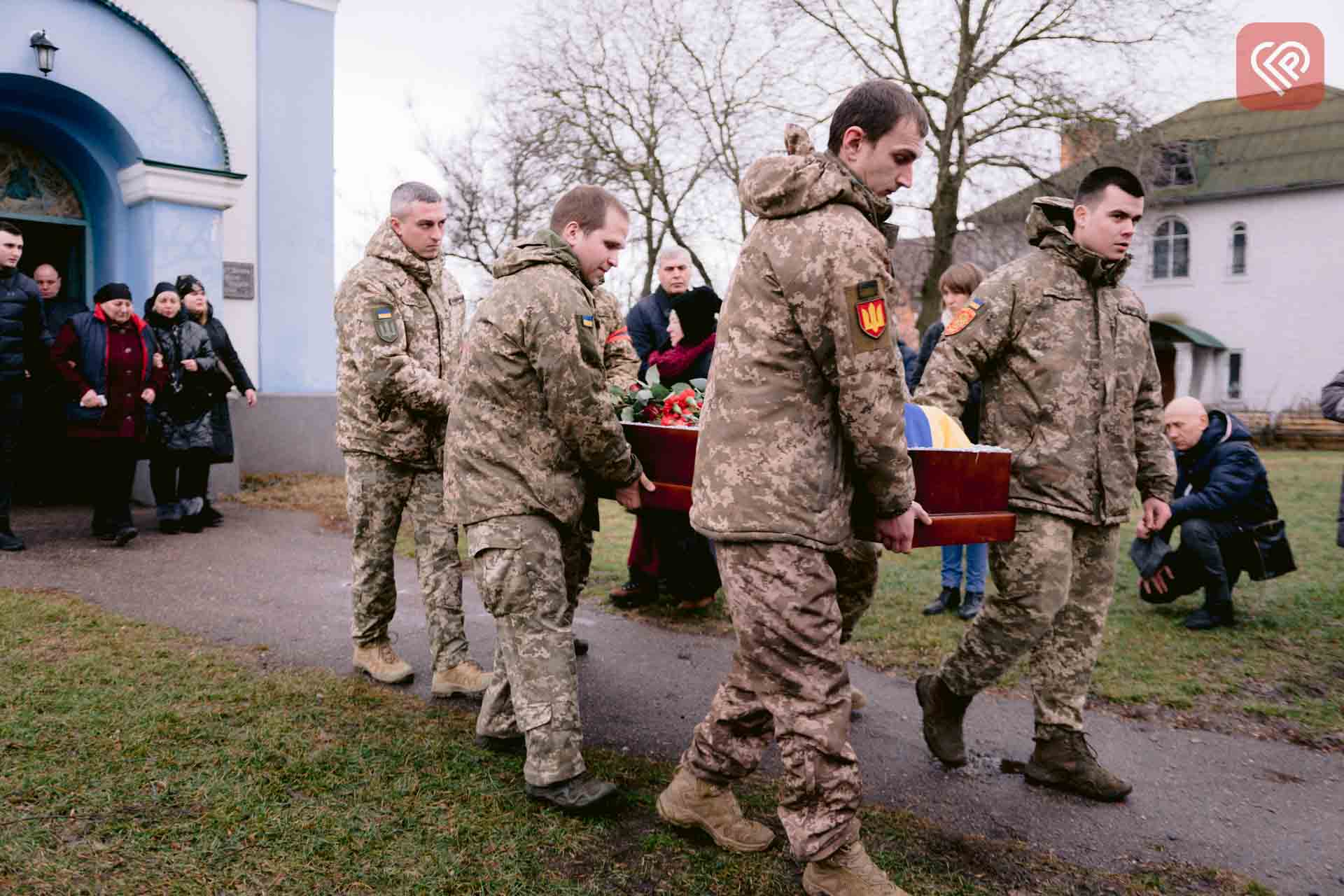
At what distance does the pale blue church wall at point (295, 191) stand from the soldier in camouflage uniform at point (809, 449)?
10139mm

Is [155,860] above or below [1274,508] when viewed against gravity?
below

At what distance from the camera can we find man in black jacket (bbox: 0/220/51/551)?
7824mm

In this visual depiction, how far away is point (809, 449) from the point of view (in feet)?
9.87

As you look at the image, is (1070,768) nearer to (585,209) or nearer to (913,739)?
(913,739)

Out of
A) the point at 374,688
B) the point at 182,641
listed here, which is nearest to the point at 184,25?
the point at 182,641

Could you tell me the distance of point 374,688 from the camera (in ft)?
16.0

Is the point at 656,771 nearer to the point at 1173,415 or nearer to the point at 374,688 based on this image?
the point at 374,688

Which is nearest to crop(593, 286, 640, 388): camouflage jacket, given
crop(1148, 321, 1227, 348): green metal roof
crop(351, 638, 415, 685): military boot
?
crop(351, 638, 415, 685): military boot

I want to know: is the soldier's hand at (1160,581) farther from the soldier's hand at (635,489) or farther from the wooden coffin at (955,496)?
the soldier's hand at (635,489)

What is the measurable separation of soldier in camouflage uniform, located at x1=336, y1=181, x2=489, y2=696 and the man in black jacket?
14.5 feet

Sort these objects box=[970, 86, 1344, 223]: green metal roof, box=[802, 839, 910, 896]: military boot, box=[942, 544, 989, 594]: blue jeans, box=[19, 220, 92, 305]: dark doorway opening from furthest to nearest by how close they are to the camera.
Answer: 1. box=[970, 86, 1344, 223]: green metal roof
2. box=[19, 220, 92, 305]: dark doorway opening
3. box=[942, 544, 989, 594]: blue jeans
4. box=[802, 839, 910, 896]: military boot

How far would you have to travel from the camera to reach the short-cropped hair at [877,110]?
296 centimetres

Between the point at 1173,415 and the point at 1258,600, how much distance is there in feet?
→ 5.35

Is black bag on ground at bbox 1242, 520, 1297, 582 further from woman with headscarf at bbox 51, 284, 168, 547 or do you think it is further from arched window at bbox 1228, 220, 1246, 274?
arched window at bbox 1228, 220, 1246, 274
